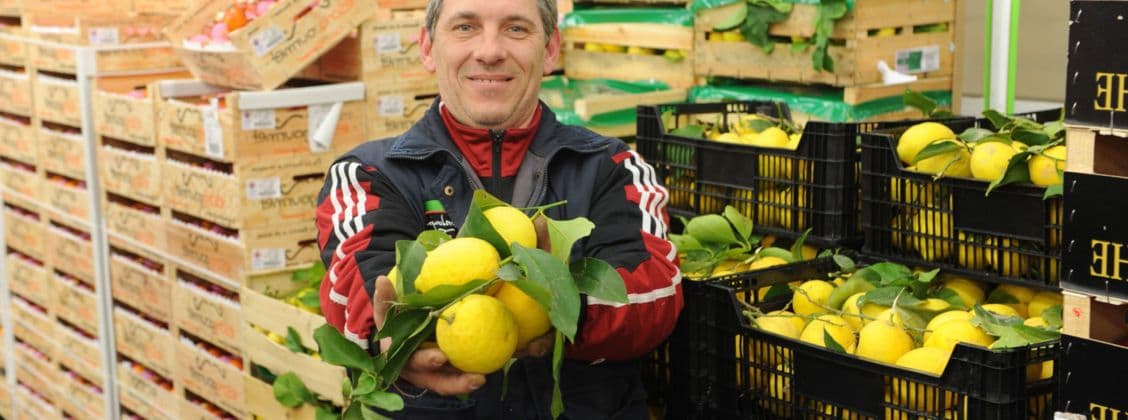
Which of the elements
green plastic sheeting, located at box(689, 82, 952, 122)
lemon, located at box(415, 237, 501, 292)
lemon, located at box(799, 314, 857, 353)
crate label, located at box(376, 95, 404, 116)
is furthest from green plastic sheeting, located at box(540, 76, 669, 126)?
lemon, located at box(415, 237, 501, 292)

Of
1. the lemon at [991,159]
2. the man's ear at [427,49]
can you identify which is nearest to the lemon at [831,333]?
the lemon at [991,159]

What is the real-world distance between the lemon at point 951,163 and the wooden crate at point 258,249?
83.6 inches

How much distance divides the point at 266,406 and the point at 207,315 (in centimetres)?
50

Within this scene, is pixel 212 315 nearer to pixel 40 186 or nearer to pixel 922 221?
pixel 40 186

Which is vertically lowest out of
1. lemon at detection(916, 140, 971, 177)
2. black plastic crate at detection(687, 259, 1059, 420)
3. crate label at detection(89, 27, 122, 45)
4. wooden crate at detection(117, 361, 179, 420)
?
wooden crate at detection(117, 361, 179, 420)

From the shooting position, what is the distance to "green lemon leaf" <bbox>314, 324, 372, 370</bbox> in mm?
1934

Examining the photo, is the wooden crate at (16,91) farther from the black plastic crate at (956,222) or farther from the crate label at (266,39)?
the black plastic crate at (956,222)

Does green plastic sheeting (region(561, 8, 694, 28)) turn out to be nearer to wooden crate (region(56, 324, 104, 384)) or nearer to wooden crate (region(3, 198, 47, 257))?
wooden crate (region(56, 324, 104, 384))

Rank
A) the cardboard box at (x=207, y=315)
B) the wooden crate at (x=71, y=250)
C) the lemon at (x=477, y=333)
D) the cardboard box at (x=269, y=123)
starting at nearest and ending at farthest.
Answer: the lemon at (x=477, y=333), the cardboard box at (x=269, y=123), the cardboard box at (x=207, y=315), the wooden crate at (x=71, y=250)

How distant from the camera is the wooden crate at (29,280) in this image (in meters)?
5.52

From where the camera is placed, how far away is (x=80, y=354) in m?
5.24

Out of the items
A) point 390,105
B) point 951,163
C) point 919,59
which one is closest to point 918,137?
point 951,163

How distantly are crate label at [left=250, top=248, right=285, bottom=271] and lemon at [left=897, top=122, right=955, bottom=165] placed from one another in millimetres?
2131

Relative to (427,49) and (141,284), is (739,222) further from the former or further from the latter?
(141,284)
